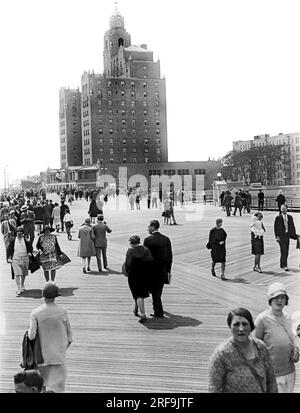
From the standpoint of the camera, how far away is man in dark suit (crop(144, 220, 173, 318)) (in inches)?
337

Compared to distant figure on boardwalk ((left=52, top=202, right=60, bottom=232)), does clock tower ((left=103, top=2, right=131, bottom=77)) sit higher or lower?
higher

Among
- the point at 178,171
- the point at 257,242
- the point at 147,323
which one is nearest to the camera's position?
the point at 147,323

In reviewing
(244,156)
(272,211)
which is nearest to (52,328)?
(272,211)

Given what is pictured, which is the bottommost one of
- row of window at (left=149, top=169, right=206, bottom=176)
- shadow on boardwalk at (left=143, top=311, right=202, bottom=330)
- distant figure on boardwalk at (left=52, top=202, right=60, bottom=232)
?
shadow on boardwalk at (left=143, top=311, right=202, bottom=330)

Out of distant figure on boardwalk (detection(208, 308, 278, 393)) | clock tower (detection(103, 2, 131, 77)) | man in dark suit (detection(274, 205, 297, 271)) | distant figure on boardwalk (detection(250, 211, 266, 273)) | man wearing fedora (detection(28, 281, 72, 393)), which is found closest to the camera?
distant figure on boardwalk (detection(208, 308, 278, 393))

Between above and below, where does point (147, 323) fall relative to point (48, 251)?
below

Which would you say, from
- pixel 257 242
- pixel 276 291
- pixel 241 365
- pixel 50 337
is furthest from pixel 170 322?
pixel 257 242

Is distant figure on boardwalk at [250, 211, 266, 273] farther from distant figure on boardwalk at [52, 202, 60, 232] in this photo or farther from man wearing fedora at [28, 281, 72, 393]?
distant figure on boardwalk at [52, 202, 60, 232]

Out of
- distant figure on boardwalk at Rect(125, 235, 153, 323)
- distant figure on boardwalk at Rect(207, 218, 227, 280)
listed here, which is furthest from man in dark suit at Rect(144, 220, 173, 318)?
distant figure on boardwalk at Rect(207, 218, 227, 280)

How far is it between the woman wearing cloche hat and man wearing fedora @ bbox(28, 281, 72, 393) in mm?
1887

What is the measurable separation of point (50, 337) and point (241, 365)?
2.19 m

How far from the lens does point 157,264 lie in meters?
8.69

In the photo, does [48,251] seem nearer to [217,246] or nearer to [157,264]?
[157,264]
